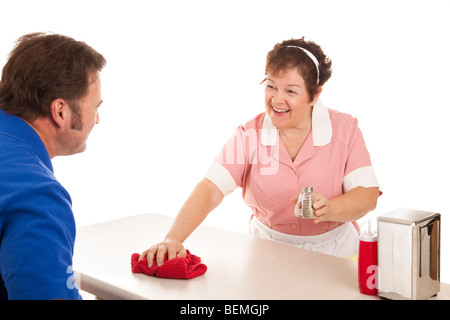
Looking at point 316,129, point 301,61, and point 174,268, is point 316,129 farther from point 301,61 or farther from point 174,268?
point 174,268

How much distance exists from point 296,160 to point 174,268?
74cm

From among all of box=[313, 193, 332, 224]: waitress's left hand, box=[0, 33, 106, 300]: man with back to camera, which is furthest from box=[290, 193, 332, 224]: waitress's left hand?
box=[0, 33, 106, 300]: man with back to camera

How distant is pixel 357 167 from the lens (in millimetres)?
1893

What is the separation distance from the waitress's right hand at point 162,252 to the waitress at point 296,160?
0.29 metres

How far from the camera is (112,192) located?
A: 3312mm

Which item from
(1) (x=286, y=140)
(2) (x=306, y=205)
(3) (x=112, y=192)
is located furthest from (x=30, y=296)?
(3) (x=112, y=192)

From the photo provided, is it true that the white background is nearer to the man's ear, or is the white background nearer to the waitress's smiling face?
the waitress's smiling face

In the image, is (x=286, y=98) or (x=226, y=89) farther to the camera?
(x=226, y=89)

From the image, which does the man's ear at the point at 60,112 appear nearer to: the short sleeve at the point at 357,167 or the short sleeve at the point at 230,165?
the short sleeve at the point at 230,165

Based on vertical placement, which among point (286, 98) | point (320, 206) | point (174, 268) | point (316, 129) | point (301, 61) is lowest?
point (174, 268)

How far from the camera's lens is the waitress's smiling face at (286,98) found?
1.87m

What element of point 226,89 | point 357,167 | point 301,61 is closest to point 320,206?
point 357,167

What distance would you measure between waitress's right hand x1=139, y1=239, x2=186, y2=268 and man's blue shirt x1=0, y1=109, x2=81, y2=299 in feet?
1.35

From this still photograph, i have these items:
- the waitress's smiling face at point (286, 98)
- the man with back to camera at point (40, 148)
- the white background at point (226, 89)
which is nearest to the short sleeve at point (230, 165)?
the waitress's smiling face at point (286, 98)
